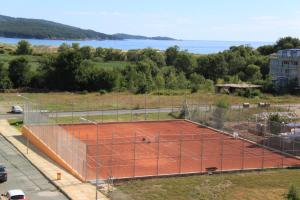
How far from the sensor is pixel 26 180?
37.5 m

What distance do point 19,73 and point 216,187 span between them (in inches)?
2948

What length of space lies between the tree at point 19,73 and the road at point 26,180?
58819 mm

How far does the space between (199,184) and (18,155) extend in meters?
17.5

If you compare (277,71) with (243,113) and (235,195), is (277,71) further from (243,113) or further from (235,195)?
(235,195)

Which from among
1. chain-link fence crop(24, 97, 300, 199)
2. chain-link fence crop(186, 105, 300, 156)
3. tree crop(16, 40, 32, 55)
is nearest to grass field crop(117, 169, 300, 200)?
chain-link fence crop(24, 97, 300, 199)

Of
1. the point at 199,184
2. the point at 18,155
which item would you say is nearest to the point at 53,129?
the point at 18,155

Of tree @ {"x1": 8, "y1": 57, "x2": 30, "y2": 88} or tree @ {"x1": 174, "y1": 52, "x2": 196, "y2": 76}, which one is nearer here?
tree @ {"x1": 8, "y1": 57, "x2": 30, "y2": 88}

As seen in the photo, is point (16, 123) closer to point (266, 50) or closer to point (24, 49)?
point (266, 50)

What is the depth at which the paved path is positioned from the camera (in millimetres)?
33625

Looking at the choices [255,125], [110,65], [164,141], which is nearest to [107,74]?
[255,125]

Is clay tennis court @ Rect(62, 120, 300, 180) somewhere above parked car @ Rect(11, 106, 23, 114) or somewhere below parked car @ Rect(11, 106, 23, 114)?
below

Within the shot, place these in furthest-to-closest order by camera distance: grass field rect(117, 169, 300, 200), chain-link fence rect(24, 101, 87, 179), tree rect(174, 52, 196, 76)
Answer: tree rect(174, 52, 196, 76) < chain-link fence rect(24, 101, 87, 179) < grass field rect(117, 169, 300, 200)

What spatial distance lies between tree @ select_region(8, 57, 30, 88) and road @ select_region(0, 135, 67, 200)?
5882cm

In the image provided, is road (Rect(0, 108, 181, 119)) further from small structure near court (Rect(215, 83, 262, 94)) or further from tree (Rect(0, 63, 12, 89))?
tree (Rect(0, 63, 12, 89))
